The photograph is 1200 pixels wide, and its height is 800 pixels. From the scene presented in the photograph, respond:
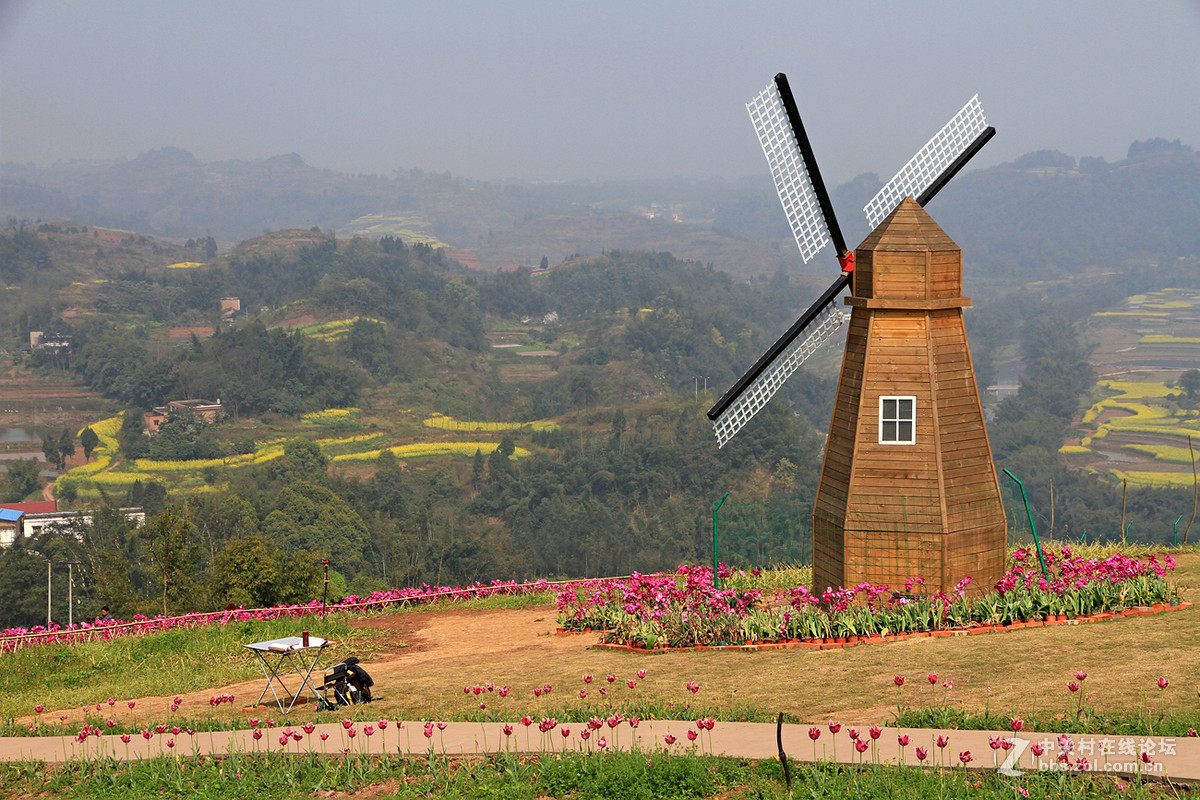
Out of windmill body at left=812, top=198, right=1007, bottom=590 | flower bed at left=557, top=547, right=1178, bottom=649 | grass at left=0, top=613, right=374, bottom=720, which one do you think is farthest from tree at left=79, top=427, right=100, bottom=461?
windmill body at left=812, top=198, right=1007, bottom=590

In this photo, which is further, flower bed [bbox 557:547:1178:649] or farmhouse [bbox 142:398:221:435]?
farmhouse [bbox 142:398:221:435]

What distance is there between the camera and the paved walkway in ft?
25.6

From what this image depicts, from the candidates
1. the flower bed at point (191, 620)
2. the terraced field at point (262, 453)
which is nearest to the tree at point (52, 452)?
the terraced field at point (262, 453)

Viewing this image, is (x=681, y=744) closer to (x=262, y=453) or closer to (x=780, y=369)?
(x=780, y=369)

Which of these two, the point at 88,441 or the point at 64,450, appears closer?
the point at 64,450

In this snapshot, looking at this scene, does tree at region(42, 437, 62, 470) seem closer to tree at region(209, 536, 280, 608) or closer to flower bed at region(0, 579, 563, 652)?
tree at region(209, 536, 280, 608)

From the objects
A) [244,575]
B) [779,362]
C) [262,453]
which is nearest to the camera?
[779,362]

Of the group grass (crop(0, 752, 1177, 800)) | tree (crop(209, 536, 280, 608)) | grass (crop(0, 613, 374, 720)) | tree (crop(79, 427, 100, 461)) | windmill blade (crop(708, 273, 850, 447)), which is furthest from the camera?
tree (crop(79, 427, 100, 461))

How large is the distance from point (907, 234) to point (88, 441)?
150276mm

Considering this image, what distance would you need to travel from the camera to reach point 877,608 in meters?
13.9

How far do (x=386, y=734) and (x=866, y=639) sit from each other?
241 inches

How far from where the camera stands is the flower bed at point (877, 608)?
43.6ft

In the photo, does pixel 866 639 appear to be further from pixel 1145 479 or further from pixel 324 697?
pixel 1145 479

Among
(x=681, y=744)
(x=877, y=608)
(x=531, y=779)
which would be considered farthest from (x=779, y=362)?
(x=531, y=779)
